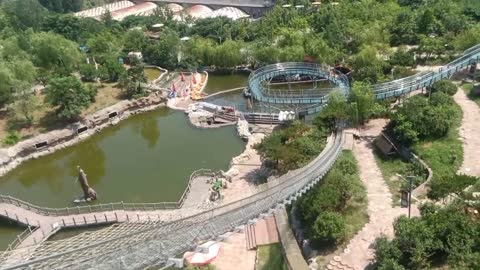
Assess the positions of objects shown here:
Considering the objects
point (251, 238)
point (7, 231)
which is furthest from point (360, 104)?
point (7, 231)

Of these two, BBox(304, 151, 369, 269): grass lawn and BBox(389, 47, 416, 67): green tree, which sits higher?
→ BBox(389, 47, 416, 67): green tree

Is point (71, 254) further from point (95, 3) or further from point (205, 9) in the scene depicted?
point (95, 3)

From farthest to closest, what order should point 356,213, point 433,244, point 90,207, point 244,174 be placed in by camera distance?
point 244,174, point 90,207, point 356,213, point 433,244

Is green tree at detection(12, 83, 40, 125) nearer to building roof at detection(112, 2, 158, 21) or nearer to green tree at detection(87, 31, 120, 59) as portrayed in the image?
green tree at detection(87, 31, 120, 59)

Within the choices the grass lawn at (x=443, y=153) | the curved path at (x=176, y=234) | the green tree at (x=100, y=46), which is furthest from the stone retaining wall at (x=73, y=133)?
the grass lawn at (x=443, y=153)

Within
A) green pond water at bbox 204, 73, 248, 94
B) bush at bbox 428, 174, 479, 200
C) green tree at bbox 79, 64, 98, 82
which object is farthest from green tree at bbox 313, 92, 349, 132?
green tree at bbox 79, 64, 98, 82

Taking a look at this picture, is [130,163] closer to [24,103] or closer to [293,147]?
[24,103]
